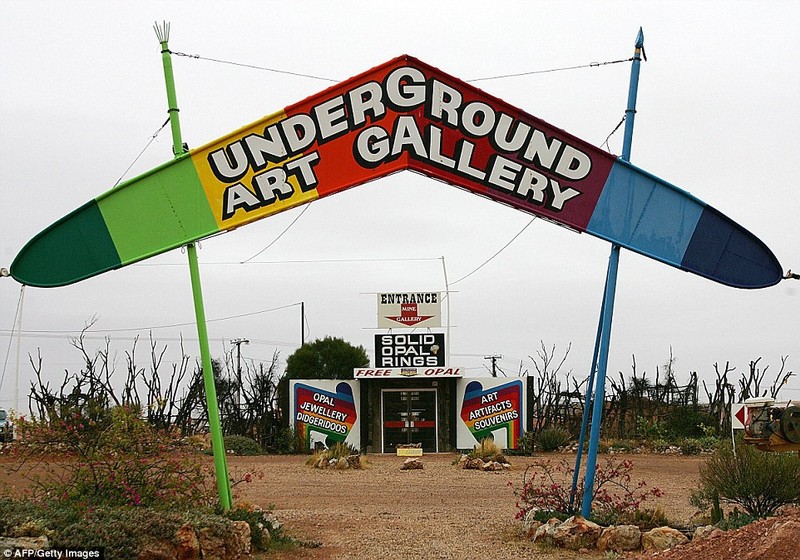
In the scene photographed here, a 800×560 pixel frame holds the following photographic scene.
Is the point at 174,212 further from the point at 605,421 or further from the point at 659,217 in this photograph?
the point at 605,421

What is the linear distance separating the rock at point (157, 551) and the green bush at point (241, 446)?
21.5m

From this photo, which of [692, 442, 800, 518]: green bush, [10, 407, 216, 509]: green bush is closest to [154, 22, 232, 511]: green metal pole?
[10, 407, 216, 509]: green bush

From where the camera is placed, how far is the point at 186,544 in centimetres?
986

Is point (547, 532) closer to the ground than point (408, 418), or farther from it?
closer to the ground

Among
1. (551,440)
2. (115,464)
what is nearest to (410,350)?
(551,440)

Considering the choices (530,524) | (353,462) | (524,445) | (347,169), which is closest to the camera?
(347,169)

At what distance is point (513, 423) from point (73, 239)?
71.9ft

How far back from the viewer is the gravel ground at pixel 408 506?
11.8 metres

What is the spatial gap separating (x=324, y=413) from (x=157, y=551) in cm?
2222

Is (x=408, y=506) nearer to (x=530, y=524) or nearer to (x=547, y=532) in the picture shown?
(x=530, y=524)

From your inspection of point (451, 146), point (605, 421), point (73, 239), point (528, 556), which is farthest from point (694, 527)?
point (605, 421)

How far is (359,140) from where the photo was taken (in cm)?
1158

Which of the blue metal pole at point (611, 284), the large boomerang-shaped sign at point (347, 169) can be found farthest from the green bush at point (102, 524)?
the blue metal pole at point (611, 284)
